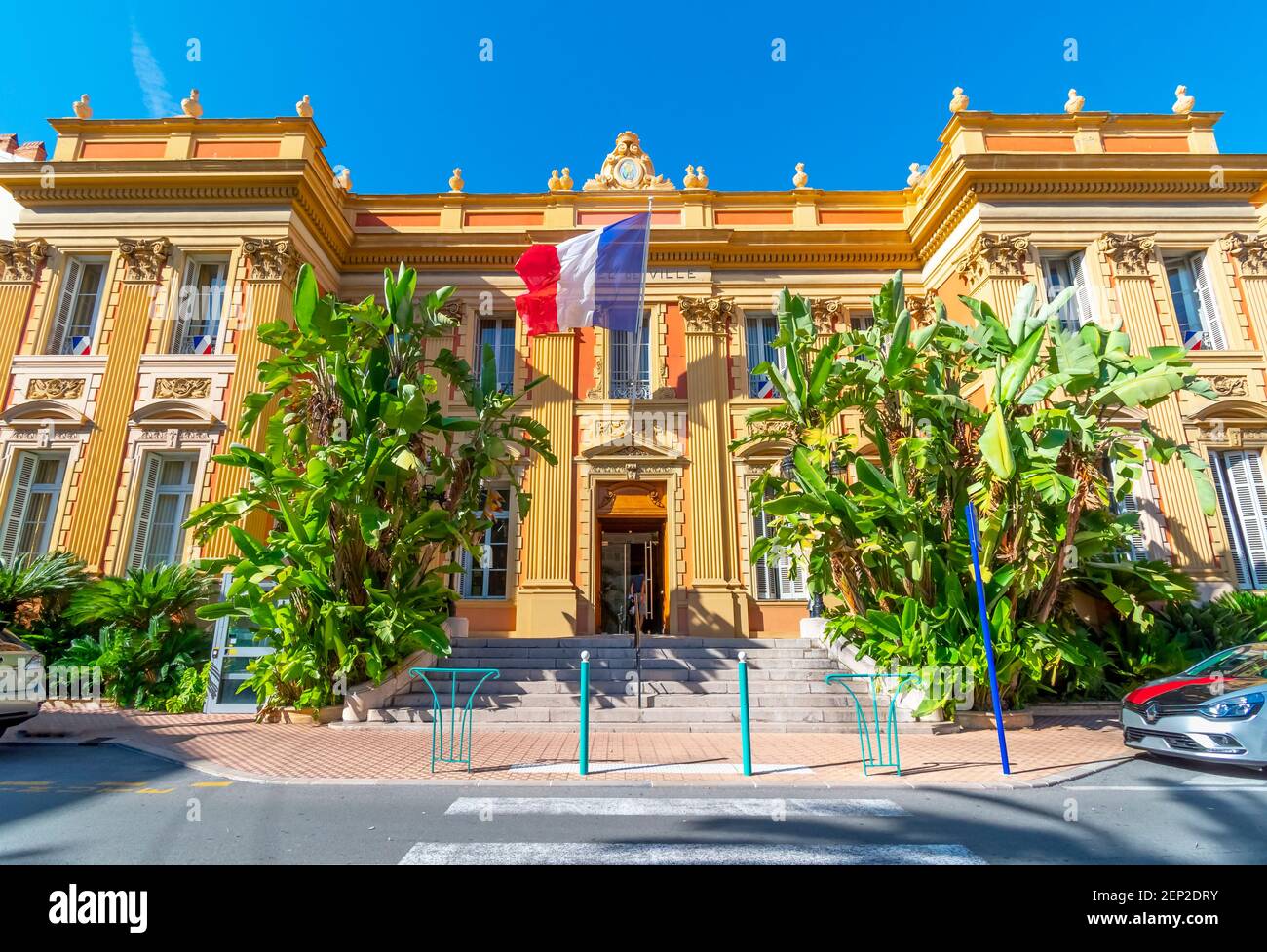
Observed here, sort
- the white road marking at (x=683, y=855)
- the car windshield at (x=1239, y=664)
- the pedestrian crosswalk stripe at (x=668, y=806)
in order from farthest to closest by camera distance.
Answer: the car windshield at (x=1239, y=664) < the pedestrian crosswalk stripe at (x=668, y=806) < the white road marking at (x=683, y=855)

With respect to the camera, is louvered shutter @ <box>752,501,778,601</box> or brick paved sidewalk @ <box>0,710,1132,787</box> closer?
brick paved sidewalk @ <box>0,710,1132,787</box>

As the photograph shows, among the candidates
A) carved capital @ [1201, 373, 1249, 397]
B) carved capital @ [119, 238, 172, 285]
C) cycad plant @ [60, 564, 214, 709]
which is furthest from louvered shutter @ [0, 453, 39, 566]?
carved capital @ [1201, 373, 1249, 397]

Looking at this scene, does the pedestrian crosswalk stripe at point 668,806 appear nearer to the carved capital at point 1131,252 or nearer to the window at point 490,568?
the window at point 490,568

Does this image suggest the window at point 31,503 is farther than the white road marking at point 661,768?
Yes

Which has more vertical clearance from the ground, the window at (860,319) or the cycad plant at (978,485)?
the window at (860,319)

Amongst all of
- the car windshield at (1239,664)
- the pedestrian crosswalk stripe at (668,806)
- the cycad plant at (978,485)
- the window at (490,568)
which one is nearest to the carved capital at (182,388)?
the window at (490,568)

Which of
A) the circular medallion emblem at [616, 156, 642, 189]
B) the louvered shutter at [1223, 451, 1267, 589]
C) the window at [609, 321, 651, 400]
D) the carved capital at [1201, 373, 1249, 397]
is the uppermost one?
the circular medallion emblem at [616, 156, 642, 189]

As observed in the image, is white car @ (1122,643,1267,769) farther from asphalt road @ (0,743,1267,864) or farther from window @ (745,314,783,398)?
window @ (745,314,783,398)

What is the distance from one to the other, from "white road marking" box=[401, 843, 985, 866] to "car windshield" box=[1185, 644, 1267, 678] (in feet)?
17.4

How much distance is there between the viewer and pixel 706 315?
1631 centimetres

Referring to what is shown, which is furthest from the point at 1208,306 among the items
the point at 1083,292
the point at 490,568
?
the point at 490,568

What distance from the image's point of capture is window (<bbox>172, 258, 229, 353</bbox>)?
14609mm

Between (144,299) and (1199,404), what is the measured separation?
23151mm

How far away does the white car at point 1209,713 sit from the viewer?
6.27 metres
